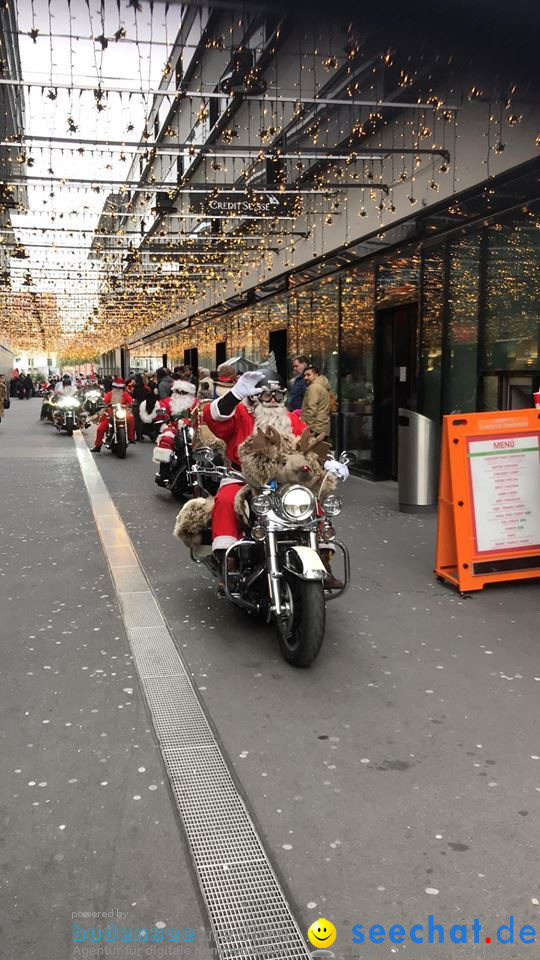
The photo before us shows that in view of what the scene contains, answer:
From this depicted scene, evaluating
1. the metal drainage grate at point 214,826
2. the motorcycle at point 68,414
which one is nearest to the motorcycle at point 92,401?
the motorcycle at point 68,414

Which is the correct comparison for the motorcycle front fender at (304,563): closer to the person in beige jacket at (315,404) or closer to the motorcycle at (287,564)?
the motorcycle at (287,564)

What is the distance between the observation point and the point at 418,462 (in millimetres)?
9477

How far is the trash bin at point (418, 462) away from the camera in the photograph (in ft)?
30.9

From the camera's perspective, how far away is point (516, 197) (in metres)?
8.71

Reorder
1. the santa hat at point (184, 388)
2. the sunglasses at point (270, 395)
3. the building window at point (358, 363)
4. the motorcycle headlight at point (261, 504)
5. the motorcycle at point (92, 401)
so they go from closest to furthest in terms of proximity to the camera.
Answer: the motorcycle headlight at point (261, 504)
the sunglasses at point (270, 395)
the santa hat at point (184, 388)
the building window at point (358, 363)
the motorcycle at point (92, 401)

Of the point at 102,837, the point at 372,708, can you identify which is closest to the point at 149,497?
the point at 372,708

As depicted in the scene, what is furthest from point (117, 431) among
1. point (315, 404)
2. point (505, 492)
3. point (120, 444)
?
point (505, 492)

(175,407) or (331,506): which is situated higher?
(175,407)

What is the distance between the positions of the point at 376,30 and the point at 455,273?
7353 millimetres

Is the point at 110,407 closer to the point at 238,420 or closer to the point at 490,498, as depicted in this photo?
the point at 238,420

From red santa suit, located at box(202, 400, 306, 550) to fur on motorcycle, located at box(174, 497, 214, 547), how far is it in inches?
16.5

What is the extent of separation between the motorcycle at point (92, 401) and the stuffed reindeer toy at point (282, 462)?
70.7 ft

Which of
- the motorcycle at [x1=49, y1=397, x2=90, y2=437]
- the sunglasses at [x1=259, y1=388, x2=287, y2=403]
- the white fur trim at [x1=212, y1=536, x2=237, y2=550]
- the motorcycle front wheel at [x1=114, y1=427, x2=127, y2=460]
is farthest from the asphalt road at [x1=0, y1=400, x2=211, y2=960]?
the motorcycle at [x1=49, y1=397, x2=90, y2=437]

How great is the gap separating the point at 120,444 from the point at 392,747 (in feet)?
43.9
